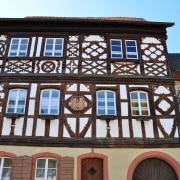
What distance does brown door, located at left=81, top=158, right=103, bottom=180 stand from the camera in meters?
12.5

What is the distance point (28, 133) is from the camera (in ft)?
43.0

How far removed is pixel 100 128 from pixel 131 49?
467 centimetres

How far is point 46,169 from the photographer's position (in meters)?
12.5

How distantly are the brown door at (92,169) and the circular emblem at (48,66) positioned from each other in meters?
4.74

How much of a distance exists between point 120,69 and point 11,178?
23.2 ft

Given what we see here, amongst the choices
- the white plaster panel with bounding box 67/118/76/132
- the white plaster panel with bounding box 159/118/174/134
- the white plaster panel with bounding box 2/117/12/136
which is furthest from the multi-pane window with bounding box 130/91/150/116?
the white plaster panel with bounding box 2/117/12/136

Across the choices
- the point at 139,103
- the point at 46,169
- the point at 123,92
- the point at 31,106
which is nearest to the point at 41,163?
the point at 46,169

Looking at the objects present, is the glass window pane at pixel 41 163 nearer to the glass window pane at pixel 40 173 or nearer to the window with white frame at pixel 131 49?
the glass window pane at pixel 40 173

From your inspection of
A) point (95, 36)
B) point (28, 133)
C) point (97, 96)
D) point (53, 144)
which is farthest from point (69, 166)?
point (95, 36)

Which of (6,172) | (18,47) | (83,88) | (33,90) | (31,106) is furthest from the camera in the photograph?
(18,47)

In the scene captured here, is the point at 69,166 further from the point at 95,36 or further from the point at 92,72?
the point at 95,36

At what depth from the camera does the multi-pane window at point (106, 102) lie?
13702 mm

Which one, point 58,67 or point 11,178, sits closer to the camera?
point 11,178

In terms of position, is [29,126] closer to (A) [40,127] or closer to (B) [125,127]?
(A) [40,127]
